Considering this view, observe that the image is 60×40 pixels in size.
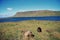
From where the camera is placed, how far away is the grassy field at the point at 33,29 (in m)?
2.54

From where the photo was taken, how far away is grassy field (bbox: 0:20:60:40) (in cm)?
254

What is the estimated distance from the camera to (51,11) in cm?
261

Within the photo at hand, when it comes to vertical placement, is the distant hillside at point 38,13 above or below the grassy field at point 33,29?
above

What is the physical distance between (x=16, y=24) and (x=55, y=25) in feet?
2.73

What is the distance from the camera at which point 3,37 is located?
2.66 m

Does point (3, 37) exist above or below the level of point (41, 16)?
below

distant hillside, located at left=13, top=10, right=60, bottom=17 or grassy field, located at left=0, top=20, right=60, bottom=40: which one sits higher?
distant hillside, located at left=13, top=10, right=60, bottom=17

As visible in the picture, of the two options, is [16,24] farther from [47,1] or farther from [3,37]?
[47,1]

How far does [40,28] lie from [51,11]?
0.43 metres

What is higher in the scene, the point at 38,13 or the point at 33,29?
the point at 38,13

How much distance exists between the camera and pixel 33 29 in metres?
2.58

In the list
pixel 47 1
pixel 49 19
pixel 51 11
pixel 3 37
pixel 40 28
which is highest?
pixel 47 1

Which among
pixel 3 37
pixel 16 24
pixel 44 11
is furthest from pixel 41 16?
pixel 3 37

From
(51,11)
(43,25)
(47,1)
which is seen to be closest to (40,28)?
(43,25)
